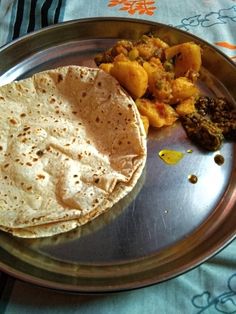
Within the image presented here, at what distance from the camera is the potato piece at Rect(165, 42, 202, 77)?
1502 mm

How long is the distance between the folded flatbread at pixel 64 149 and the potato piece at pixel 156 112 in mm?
67

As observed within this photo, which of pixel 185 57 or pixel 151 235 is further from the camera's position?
pixel 185 57

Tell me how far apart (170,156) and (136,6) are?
97 centimetres

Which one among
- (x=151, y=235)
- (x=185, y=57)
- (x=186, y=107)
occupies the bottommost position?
(x=151, y=235)

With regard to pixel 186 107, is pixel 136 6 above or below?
above

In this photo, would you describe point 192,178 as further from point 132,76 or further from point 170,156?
point 132,76

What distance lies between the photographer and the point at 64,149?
1278 mm

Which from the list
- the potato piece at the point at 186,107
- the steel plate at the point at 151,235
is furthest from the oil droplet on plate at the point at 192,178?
the potato piece at the point at 186,107

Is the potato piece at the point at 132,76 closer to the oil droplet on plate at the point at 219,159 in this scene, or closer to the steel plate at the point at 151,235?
the steel plate at the point at 151,235

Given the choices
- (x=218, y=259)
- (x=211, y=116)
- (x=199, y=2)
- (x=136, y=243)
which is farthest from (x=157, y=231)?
(x=199, y=2)

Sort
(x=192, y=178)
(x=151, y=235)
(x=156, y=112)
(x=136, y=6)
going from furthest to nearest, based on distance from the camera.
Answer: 1. (x=136, y=6)
2. (x=156, y=112)
3. (x=192, y=178)
4. (x=151, y=235)

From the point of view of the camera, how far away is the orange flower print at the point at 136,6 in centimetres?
199

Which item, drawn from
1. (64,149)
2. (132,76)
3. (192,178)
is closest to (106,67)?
(132,76)

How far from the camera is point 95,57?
162 centimetres
